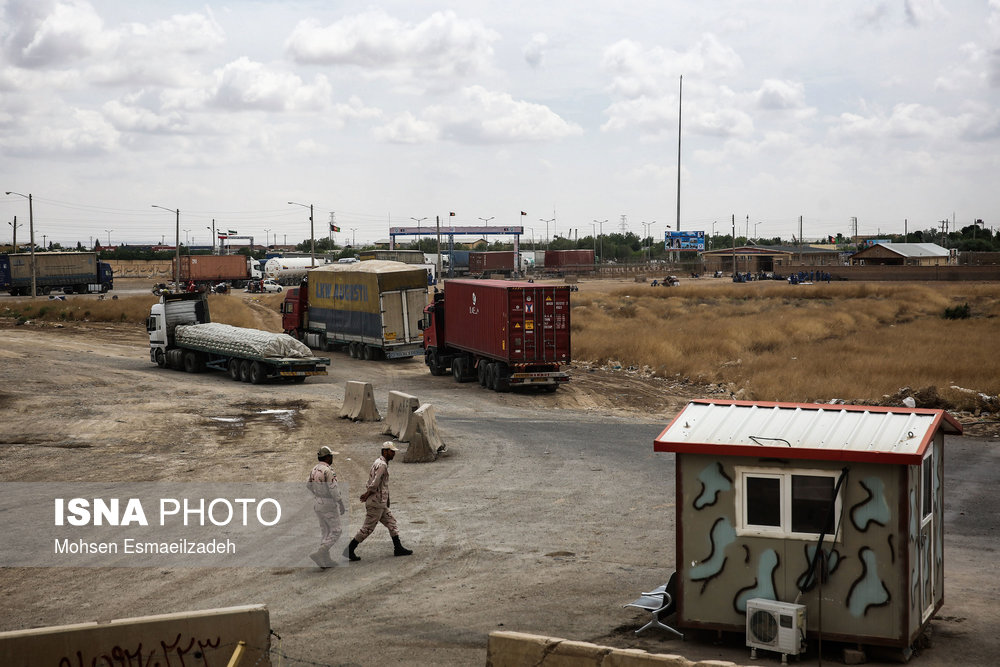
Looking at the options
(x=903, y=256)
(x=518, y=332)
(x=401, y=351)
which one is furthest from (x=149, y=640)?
(x=903, y=256)

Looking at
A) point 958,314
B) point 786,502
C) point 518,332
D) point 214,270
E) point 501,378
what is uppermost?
point 214,270

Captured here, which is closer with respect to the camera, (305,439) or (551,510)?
(551,510)

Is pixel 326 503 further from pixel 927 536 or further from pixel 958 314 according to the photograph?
pixel 958 314

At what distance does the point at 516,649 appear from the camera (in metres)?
8.59

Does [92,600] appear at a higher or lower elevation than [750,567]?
lower

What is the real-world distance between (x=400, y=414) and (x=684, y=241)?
436 ft

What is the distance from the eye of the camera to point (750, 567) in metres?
9.81

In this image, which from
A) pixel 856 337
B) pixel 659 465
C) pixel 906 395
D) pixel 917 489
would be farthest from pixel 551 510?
pixel 856 337

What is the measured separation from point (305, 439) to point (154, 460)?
375cm

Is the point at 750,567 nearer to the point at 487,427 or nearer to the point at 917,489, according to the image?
the point at 917,489

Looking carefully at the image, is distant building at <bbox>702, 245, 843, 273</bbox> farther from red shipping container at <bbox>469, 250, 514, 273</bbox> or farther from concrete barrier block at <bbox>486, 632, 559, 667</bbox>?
concrete barrier block at <bbox>486, 632, 559, 667</bbox>

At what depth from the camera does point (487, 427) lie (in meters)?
25.3

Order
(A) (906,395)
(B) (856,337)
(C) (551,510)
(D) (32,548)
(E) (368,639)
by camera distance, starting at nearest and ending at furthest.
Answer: (E) (368,639)
(D) (32,548)
(C) (551,510)
(A) (906,395)
(B) (856,337)

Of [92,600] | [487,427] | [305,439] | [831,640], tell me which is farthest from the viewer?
[487,427]
